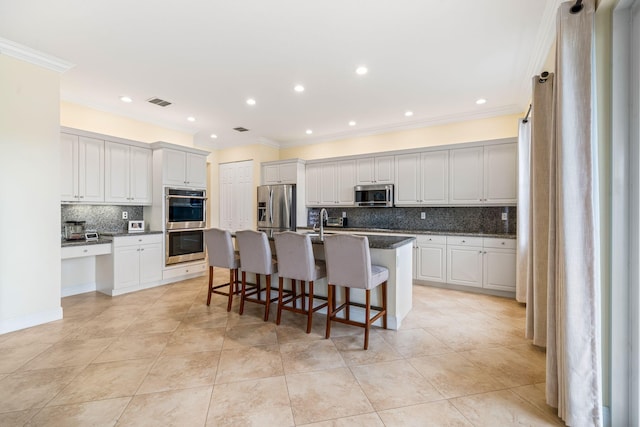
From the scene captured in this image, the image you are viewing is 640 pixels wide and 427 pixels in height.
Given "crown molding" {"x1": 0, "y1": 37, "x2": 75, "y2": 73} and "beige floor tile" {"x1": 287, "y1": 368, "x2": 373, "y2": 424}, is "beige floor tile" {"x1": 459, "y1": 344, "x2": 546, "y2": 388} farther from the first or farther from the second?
"crown molding" {"x1": 0, "y1": 37, "x2": 75, "y2": 73}

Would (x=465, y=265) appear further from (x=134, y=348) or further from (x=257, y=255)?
(x=134, y=348)

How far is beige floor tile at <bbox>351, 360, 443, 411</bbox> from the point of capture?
1.83 m

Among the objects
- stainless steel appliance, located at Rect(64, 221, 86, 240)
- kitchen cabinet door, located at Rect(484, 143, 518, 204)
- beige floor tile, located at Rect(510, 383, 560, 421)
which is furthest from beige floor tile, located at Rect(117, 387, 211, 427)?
kitchen cabinet door, located at Rect(484, 143, 518, 204)

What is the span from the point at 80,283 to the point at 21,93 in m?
2.65

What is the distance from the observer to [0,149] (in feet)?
9.03

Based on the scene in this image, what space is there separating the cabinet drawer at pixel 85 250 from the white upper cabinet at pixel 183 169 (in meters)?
1.28

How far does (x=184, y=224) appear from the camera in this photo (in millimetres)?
4875

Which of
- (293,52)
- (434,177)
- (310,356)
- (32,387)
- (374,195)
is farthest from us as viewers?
(374,195)

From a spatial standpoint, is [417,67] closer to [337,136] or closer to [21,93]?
[337,136]

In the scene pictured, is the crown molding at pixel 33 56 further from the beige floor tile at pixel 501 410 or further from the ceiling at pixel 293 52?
the beige floor tile at pixel 501 410

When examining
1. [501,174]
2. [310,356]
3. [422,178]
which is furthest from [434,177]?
[310,356]

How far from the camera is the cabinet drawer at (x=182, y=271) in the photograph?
4684mm

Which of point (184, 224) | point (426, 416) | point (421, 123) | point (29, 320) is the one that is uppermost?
point (421, 123)

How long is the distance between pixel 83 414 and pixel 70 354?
99 centimetres
